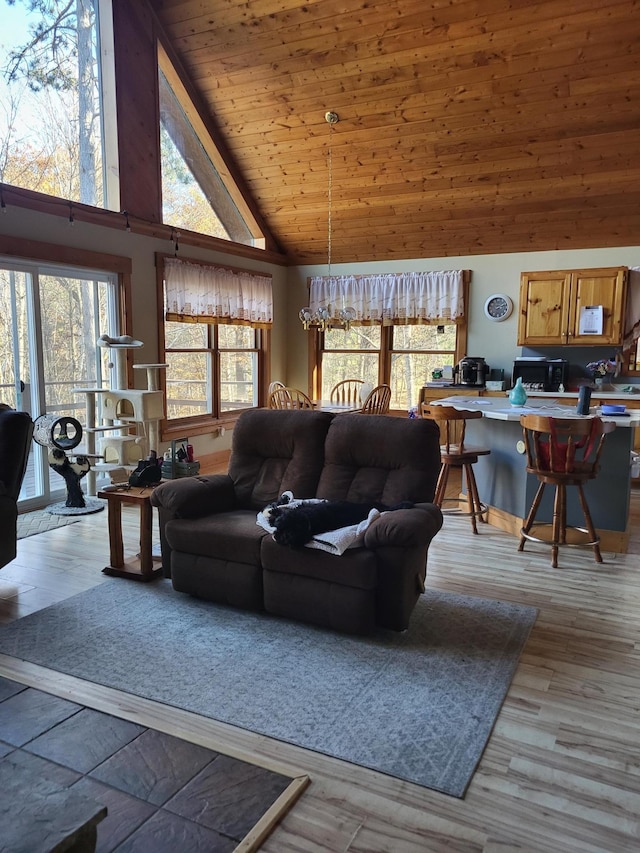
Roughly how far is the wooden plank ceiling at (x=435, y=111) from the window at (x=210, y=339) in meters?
1.12

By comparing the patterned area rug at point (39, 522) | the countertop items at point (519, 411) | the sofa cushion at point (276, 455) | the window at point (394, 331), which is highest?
the window at point (394, 331)

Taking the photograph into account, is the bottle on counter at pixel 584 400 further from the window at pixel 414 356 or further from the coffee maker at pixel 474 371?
the window at pixel 414 356

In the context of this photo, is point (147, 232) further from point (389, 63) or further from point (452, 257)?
point (452, 257)

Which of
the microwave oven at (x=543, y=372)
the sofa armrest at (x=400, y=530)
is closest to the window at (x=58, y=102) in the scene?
the sofa armrest at (x=400, y=530)

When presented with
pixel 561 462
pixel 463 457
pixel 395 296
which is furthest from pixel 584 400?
pixel 395 296

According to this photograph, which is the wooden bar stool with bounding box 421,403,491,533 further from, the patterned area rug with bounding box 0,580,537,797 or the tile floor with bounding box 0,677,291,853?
the tile floor with bounding box 0,677,291,853

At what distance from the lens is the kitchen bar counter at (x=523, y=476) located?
3926mm

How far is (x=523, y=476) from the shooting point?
4.22 metres

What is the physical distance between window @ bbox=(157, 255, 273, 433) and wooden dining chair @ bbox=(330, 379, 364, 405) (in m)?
0.96

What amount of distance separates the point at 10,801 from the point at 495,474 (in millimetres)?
3761

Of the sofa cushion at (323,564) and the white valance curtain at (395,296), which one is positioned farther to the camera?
the white valance curtain at (395,296)

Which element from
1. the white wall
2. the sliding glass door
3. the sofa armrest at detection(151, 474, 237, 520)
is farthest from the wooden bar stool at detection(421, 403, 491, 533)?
the sliding glass door

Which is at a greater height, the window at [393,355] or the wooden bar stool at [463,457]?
the window at [393,355]

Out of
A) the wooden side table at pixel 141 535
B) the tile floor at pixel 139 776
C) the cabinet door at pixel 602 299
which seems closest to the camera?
the tile floor at pixel 139 776
